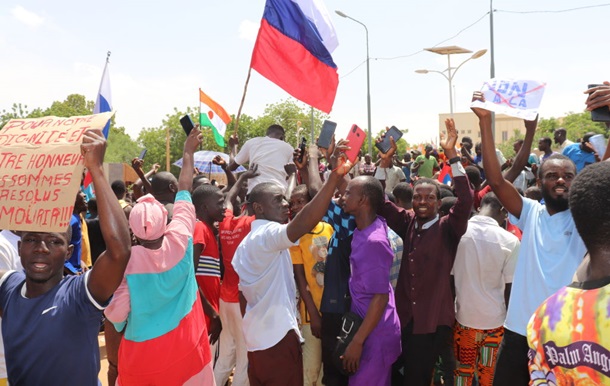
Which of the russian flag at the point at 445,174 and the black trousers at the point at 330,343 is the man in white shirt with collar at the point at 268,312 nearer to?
the black trousers at the point at 330,343

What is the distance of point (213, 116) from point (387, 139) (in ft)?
19.2

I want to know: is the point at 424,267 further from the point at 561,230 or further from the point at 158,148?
the point at 158,148

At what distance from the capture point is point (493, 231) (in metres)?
4.88

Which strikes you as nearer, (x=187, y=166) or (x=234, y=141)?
(x=187, y=166)

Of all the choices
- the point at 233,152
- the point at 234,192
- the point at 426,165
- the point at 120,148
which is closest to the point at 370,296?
the point at 234,192

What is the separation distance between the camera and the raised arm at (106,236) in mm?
2531

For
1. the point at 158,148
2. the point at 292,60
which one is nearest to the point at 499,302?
the point at 292,60

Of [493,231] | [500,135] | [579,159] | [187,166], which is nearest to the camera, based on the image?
[187,166]

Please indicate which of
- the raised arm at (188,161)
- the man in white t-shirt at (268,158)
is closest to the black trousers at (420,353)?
the raised arm at (188,161)

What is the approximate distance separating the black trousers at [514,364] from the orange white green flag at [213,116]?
7793mm

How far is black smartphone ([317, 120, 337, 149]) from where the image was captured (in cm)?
482

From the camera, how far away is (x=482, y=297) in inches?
189

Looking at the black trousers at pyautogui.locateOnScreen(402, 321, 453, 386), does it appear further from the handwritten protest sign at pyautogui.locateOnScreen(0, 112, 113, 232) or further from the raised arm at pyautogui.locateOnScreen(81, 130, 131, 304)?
the handwritten protest sign at pyautogui.locateOnScreen(0, 112, 113, 232)

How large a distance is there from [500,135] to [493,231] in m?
98.2
